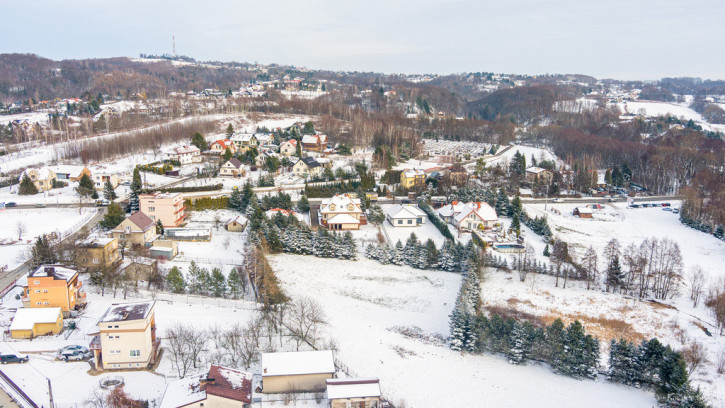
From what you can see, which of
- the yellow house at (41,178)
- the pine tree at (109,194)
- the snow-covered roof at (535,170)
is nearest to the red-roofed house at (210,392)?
the pine tree at (109,194)

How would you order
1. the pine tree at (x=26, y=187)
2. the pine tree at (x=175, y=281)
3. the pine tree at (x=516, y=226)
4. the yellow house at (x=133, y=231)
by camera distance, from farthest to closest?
the pine tree at (x=26, y=187) → the pine tree at (x=516, y=226) → the yellow house at (x=133, y=231) → the pine tree at (x=175, y=281)

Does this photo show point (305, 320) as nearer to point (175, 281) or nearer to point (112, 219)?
point (175, 281)

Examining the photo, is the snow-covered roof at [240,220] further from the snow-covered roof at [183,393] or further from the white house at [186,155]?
the white house at [186,155]

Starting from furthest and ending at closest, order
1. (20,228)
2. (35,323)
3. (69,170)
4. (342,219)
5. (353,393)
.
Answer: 1. (69,170)
2. (342,219)
3. (20,228)
4. (35,323)
5. (353,393)

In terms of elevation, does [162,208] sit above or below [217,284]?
above

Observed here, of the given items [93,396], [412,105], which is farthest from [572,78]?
[93,396]

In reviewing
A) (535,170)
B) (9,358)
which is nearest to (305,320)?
(9,358)
